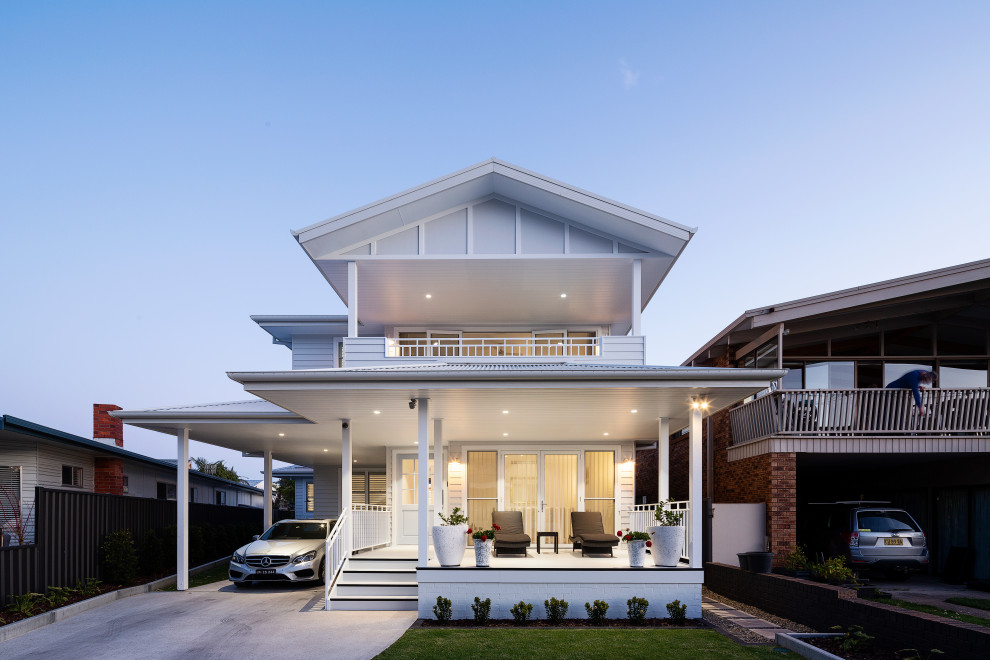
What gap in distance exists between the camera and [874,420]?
14.6 meters

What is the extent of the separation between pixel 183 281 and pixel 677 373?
207 feet

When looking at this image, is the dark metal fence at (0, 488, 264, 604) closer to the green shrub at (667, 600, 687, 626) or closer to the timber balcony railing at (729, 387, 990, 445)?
the green shrub at (667, 600, 687, 626)

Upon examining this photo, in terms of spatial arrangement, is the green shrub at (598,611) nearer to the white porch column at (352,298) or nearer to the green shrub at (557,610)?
the green shrub at (557,610)

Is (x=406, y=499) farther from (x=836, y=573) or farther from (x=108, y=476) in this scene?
(x=836, y=573)

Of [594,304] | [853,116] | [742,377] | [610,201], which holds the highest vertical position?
[853,116]

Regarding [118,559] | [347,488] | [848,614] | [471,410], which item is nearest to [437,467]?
[471,410]

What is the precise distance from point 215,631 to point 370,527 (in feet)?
16.9

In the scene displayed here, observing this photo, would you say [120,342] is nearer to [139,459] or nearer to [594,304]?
[139,459]

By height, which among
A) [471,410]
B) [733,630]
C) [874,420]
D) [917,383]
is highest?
[917,383]

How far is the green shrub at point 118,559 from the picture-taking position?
44.9 feet

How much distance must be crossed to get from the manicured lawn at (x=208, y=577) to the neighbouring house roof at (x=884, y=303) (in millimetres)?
12227

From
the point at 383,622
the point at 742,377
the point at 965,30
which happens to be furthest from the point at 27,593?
the point at 965,30

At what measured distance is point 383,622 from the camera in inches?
419

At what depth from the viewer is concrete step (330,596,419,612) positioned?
11.7 m
